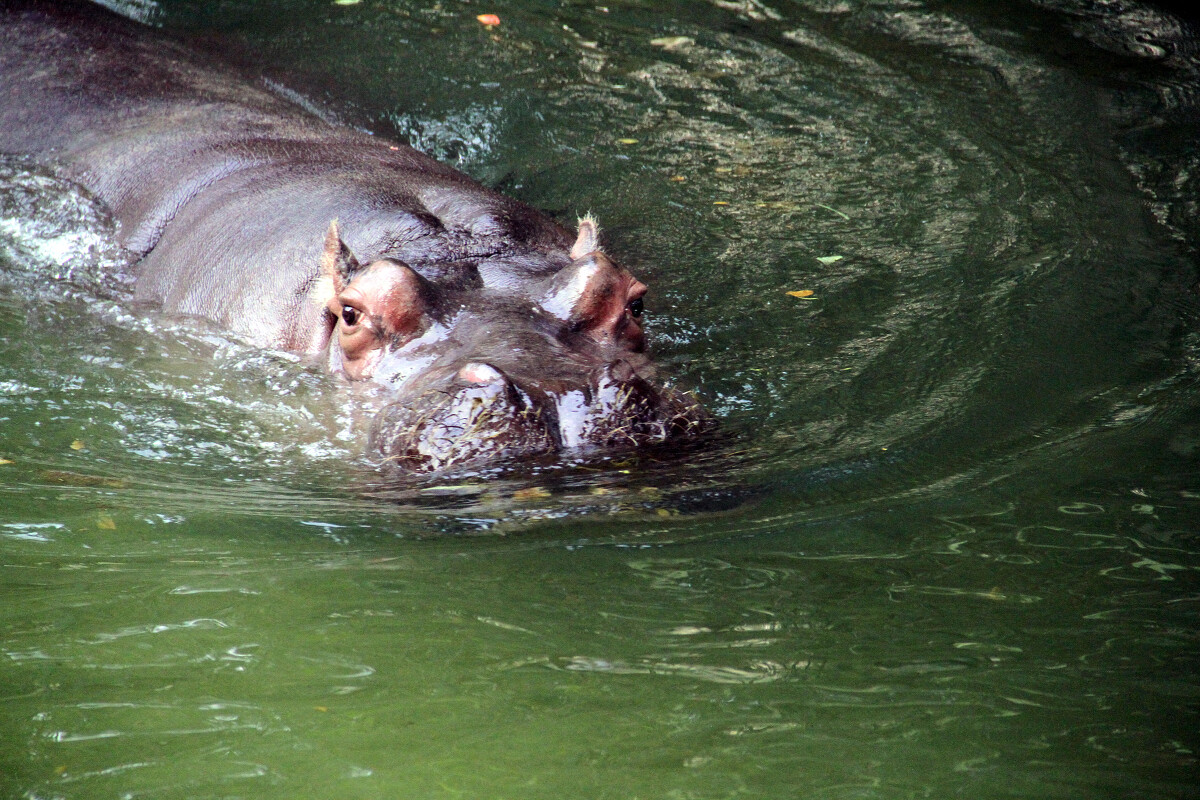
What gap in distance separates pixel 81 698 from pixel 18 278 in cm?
397

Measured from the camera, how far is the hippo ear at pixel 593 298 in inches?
176

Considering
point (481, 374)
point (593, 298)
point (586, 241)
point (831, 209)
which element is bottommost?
point (481, 374)

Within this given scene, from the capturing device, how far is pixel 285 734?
2.40 m

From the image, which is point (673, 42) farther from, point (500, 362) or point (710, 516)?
point (710, 516)

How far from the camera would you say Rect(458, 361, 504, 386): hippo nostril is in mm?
3742

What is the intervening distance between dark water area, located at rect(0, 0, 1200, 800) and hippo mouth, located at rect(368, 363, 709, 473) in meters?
0.09

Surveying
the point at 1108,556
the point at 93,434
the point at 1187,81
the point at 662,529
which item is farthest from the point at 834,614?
the point at 1187,81

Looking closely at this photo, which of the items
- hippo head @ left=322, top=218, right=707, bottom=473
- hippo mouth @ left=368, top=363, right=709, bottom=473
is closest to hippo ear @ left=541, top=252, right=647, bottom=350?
hippo head @ left=322, top=218, right=707, bottom=473

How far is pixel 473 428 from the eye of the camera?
146 inches

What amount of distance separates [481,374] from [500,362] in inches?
11.2

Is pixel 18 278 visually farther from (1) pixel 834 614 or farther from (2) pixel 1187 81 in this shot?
(2) pixel 1187 81

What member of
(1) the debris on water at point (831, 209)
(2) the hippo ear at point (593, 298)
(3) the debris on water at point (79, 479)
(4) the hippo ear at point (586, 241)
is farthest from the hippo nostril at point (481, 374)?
(1) the debris on water at point (831, 209)

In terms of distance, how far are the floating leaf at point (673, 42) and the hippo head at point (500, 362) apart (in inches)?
188

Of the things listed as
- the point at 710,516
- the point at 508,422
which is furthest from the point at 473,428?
the point at 710,516
